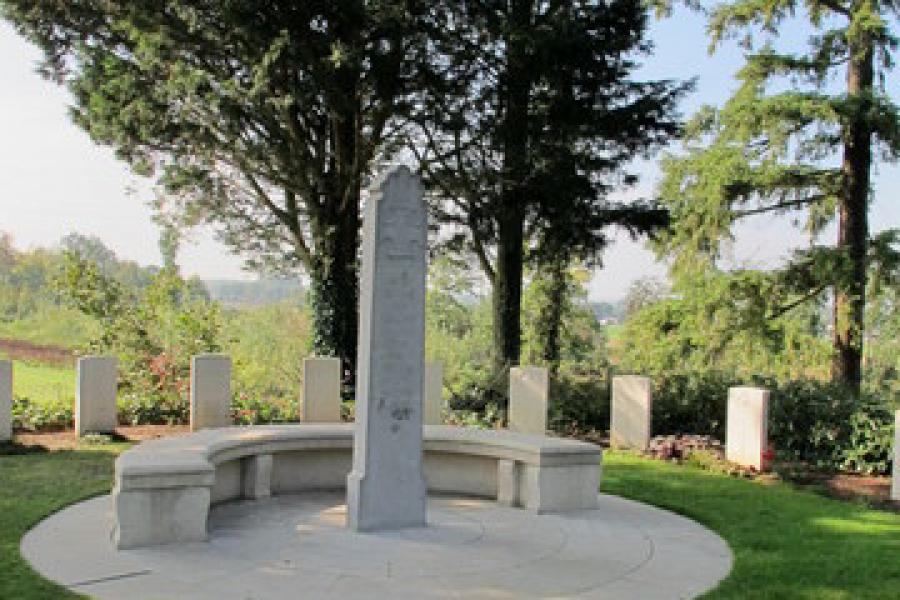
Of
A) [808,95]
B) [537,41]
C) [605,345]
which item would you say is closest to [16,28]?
[537,41]

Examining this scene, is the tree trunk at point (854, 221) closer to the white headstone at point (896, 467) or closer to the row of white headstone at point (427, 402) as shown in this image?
the row of white headstone at point (427, 402)

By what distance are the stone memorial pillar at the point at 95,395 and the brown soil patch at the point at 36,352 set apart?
15.6 metres

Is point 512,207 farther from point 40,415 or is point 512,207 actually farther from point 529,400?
point 40,415

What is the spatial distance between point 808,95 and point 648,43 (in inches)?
128

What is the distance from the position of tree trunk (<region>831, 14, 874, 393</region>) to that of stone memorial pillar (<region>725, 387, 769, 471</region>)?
5298mm

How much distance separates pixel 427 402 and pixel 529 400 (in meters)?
1.73

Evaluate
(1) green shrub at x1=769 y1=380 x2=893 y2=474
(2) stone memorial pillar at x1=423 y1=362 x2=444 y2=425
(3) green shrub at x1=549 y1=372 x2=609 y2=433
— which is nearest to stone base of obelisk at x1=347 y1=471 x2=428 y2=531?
(2) stone memorial pillar at x1=423 y1=362 x2=444 y2=425

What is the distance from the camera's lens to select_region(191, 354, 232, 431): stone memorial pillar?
39.6 feet

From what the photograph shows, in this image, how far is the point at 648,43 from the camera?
16.4 metres

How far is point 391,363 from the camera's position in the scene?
6668mm

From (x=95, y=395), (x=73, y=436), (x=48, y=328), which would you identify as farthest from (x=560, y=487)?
(x=48, y=328)

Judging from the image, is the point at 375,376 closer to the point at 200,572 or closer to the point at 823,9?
the point at 200,572

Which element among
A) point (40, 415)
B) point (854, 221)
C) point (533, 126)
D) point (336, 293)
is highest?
point (533, 126)

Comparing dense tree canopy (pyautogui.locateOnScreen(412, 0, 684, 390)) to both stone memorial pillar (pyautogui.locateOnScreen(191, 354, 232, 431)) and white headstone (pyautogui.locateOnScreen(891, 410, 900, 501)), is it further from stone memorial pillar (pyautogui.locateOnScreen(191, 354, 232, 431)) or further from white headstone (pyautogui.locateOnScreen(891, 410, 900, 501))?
white headstone (pyautogui.locateOnScreen(891, 410, 900, 501))
